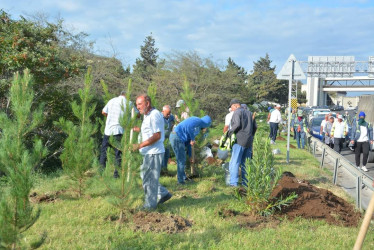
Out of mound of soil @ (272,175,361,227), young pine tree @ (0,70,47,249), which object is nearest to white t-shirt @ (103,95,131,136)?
mound of soil @ (272,175,361,227)

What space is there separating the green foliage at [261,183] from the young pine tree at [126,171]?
5.90 feet

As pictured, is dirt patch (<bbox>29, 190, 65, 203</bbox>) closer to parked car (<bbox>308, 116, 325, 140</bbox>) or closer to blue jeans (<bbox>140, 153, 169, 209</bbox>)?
blue jeans (<bbox>140, 153, 169, 209</bbox>)

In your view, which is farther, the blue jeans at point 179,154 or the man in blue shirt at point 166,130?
the man in blue shirt at point 166,130

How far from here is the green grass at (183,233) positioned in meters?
4.51

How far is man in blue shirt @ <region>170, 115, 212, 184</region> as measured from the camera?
8039 millimetres

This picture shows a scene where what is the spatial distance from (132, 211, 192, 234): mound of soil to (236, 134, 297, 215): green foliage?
45.1 inches

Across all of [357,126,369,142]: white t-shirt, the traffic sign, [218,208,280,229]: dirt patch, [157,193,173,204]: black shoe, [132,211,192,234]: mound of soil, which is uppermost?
the traffic sign

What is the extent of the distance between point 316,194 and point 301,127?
10837 millimetres

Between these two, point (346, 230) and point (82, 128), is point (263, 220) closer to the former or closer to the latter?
point (346, 230)

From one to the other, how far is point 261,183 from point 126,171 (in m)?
2.10

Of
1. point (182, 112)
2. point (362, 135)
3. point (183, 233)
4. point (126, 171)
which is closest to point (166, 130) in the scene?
point (182, 112)

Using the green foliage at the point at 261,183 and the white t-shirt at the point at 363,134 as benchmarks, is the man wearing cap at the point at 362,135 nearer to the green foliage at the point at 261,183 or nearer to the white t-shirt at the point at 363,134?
the white t-shirt at the point at 363,134

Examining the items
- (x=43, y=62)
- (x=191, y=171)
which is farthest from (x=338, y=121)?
(x=43, y=62)

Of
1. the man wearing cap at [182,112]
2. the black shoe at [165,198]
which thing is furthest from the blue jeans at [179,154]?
the black shoe at [165,198]
